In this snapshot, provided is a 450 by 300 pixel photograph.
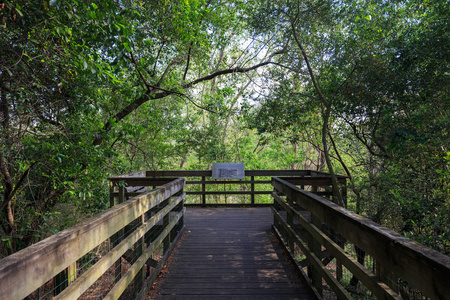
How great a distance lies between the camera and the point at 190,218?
655 centimetres

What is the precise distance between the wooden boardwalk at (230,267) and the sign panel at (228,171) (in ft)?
6.78

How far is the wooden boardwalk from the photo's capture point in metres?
2.98

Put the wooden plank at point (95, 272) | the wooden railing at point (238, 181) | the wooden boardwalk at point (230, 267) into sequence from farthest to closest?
the wooden railing at point (238, 181), the wooden boardwalk at point (230, 267), the wooden plank at point (95, 272)

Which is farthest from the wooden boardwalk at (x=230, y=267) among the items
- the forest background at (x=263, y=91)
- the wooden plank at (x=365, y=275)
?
Result: the forest background at (x=263, y=91)

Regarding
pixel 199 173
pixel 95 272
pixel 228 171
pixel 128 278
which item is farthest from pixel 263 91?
pixel 95 272

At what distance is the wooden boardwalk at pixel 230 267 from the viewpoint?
298 centimetres

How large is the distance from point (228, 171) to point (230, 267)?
173 inches

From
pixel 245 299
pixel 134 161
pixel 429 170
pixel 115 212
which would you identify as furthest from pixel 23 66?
pixel 134 161

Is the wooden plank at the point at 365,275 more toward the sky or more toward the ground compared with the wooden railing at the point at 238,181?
more toward the ground

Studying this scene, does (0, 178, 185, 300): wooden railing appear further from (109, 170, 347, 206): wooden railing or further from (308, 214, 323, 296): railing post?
(109, 170, 347, 206): wooden railing

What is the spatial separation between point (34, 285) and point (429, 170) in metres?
5.05

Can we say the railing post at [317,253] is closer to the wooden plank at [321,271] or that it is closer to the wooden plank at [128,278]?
the wooden plank at [321,271]

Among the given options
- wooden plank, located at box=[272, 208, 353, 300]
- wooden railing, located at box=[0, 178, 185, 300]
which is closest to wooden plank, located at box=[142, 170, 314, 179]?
wooden plank, located at box=[272, 208, 353, 300]

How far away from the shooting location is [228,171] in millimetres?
7945
